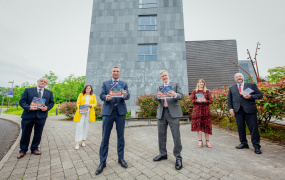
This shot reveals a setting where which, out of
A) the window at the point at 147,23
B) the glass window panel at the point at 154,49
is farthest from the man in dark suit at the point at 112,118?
the window at the point at 147,23

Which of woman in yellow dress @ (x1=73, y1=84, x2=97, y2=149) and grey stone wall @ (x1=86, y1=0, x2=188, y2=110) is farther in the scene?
grey stone wall @ (x1=86, y1=0, x2=188, y2=110)

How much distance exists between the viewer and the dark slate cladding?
19250mm

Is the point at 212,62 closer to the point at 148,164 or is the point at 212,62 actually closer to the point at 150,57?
the point at 150,57

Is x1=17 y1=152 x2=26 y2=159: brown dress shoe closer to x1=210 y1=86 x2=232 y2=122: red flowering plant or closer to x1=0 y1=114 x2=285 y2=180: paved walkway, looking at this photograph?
x1=0 y1=114 x2=285 y2=180: paved walkway

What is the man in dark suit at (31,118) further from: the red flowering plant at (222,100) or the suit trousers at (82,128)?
the red flowering plant at (222,100)

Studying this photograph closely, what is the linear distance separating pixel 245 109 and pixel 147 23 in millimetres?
14547

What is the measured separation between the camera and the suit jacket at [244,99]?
387 cm

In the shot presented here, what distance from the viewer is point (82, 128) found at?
14.6 feet

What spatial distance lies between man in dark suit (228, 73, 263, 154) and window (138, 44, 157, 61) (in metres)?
11.0

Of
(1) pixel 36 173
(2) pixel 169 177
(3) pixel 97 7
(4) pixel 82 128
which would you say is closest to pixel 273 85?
(2) pixel 169 177

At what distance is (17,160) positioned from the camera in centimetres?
335

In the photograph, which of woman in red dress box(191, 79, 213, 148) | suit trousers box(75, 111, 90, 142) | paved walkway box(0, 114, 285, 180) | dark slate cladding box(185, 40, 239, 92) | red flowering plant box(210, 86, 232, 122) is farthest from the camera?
dark slate cladding box(185, 40, 239, 92)

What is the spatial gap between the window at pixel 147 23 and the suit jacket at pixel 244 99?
522 inches

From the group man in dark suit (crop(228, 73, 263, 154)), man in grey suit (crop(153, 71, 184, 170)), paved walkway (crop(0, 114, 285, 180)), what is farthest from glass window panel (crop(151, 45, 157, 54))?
paved walkway (crop(0, 114, 285, 180))
